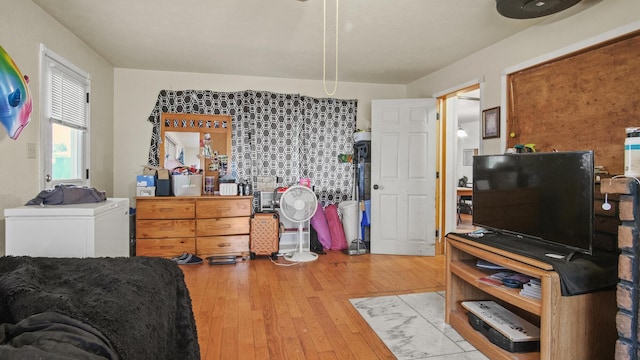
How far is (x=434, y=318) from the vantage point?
262 cm

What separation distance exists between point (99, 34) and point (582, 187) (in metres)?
4.15

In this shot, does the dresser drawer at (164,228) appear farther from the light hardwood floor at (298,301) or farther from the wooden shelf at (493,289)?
the wooden shelf at (493,289)

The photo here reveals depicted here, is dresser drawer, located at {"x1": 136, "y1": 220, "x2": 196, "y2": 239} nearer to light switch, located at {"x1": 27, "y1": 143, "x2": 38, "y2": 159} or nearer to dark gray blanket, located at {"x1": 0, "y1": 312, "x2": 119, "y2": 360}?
light switch, located at {"x1": 27, "y1": 143, "x2": 38, "y2": 159}

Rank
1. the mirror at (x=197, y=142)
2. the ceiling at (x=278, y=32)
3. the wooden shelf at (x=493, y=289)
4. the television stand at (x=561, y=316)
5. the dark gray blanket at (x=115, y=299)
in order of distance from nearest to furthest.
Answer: the dark gray blanket at (x=115, y=299), the television stand at (x=561, y=316), the wooden shelf at (x=493, y=289), the ceiling at (x=278, y=32), the mirror at (x=197, y=142)

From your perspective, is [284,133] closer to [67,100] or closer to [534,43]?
[67,100]

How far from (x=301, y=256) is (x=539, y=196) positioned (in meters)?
2.83

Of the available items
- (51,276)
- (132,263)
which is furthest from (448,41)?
(51,276)

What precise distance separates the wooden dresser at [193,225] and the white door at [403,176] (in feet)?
5.84

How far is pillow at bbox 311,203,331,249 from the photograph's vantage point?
4785mm

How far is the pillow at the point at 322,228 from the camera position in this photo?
188 inches

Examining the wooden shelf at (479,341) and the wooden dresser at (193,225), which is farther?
the wooden dresser at (193,225)

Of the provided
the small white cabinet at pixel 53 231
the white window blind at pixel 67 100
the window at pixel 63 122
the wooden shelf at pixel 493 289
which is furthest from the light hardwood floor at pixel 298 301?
the white window blind at pixel 67 100

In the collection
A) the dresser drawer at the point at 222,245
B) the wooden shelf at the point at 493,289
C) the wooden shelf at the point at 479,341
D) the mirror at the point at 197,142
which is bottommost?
the wooden shelf at the point at 479,341

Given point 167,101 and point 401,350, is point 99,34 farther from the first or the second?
point 401,350
